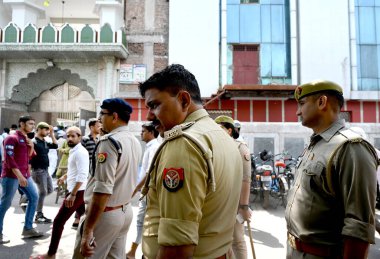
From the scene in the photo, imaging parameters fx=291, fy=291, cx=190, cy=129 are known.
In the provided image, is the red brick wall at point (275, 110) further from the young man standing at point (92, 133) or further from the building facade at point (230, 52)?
the young man standing at point (92, 133)

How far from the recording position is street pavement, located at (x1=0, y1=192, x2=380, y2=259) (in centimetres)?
400

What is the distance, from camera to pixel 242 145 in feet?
12.2

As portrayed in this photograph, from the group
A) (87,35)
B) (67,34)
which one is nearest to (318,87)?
(87,35)

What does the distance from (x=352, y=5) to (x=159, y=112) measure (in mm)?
16271

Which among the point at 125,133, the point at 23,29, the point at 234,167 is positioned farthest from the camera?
the point at 23,29

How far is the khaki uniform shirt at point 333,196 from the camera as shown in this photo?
1.45m

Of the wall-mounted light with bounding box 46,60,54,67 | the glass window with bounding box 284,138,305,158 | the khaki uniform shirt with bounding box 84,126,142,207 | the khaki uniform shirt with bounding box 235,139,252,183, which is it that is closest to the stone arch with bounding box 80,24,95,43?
the wall-mounted light with bounding box 46,60,54,67

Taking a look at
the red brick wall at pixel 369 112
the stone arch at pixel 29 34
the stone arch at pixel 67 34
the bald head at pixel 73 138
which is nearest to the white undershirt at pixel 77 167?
the bald head at pixel 73 138

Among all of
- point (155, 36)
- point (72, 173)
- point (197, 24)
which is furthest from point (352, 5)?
point (72, 173)

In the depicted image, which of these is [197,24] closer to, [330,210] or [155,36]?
[155,36]

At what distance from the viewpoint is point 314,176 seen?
1663mm

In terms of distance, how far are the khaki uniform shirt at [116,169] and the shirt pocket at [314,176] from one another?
1381 mm

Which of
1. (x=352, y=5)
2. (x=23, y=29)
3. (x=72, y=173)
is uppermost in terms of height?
(x=352, y=5)

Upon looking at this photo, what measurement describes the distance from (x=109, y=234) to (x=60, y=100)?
15042mm
